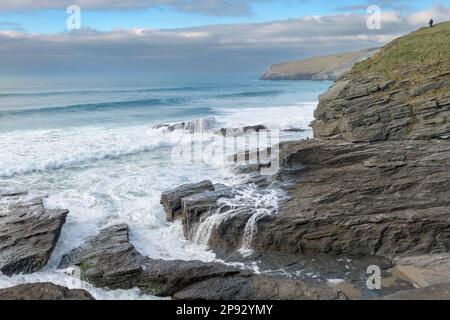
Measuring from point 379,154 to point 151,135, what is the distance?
22225 millimetres

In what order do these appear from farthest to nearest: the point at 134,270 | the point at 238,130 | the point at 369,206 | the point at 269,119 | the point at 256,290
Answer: the point at 269,119 < the point at 238,130 < the point at 369,206 < the point at 134,270 < the point at 256,290

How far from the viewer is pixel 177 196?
57.1 feet

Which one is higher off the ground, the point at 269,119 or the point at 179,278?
the point at 269,119

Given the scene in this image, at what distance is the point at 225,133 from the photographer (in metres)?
34.7

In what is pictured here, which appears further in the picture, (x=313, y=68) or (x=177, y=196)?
(x=313, y=68)

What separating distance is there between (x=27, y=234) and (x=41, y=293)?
5449 millimetres

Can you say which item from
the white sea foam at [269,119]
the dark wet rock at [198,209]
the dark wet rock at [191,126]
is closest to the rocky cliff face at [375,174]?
the dark wet rock at [198,209]

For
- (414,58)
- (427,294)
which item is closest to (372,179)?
(427,294)

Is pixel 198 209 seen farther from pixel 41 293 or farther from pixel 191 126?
pixel 191 126

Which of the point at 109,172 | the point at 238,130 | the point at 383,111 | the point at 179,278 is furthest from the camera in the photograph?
the point at 238,130

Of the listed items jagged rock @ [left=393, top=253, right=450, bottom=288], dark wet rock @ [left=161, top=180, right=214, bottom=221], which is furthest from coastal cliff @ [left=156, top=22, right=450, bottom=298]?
dark wet rock @ [left=161, top=180, right=214, bottom=221]

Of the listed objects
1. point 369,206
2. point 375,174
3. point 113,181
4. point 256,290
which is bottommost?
point 256,290

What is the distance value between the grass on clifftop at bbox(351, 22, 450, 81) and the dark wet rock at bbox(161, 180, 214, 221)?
11202 mm
